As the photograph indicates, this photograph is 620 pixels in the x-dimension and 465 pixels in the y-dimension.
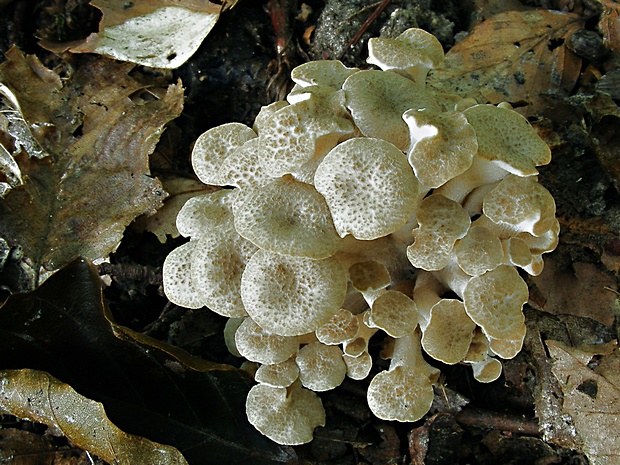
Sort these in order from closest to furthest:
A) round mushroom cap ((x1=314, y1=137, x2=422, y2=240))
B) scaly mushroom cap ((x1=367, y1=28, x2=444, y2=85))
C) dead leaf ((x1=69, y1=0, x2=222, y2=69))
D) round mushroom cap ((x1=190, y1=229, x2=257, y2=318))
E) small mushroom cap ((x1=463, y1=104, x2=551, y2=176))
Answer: round mushroom cap ((x1=314, y1=137, x2=422, y2=240)) < small mushroom cap ((x1=463, y1=104, x2=551, y2=176)) < round mushroom cap ((x1=190, y1=229, x2=257, y2=318)) < scaly mushroom cap ((x1=367, y1=28, x2=444, y2=85)) < dead leaf ((x1=69, y1=0, x2=222, y2=69))

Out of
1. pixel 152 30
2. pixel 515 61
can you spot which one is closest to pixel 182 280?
pixel 152 30

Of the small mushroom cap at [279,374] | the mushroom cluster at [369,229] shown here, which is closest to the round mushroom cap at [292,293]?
the mushroom cluster at [369,229]

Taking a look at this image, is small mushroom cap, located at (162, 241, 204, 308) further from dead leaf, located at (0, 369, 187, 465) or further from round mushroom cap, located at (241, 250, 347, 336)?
dead leaf, located at (0, 369, 187, 465)

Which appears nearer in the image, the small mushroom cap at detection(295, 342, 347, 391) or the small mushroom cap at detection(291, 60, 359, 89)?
the small mushroom cap at detection(291, 60, 359, 89)

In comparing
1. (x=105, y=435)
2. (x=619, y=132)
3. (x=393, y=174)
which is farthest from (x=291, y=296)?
(x=619, y=132)

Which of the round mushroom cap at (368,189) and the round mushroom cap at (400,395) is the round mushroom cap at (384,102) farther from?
the round mushroom cap at (400,395)

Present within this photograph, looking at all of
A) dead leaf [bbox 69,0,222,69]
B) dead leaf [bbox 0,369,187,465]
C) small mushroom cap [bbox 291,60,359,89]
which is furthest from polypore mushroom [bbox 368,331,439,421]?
dead leaf [bbox 69,0,222,69]

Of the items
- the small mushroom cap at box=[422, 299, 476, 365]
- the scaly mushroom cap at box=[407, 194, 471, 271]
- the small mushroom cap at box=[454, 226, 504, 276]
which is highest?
the scaly mushroom cap at box=[407, 194, 471, 271]

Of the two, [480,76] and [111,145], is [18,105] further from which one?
[480,76]
